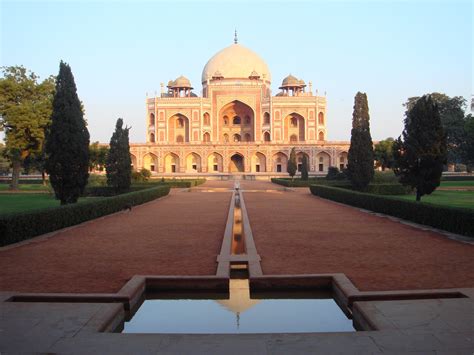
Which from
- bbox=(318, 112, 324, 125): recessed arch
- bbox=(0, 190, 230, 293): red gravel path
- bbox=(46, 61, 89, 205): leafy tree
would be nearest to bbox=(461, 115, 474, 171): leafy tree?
bbox=(318, 112, 324, 125): recessed arch

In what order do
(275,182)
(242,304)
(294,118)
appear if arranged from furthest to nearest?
(294,118), (275,182), (242,304)

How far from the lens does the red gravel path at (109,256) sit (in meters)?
4.98

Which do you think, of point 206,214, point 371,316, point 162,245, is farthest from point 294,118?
point 371,316

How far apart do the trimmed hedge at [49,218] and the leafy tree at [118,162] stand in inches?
200

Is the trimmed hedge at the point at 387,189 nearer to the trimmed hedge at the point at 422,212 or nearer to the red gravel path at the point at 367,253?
the trimmed hedge at the point at 422,212

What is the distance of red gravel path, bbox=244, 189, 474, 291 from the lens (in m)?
5.04

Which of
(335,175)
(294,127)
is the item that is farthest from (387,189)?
(294,127)

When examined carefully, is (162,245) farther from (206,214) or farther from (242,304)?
(206,214)

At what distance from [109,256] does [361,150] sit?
→ 14.4m

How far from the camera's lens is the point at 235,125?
5141 cm

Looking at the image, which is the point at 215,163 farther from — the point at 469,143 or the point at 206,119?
the point at 469,143

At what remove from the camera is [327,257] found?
6.31m

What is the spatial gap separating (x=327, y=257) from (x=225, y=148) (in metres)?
38.1

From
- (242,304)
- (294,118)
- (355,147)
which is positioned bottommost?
(242,304)
